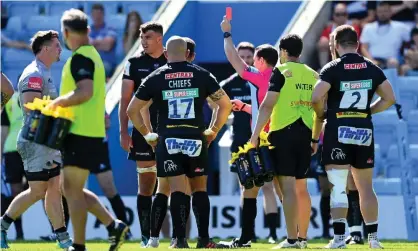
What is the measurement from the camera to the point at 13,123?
17.8m

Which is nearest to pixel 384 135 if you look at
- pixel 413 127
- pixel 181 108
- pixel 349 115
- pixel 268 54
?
pixel 413 127

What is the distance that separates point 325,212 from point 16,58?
9.20 m

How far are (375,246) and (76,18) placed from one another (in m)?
4.21

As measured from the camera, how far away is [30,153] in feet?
40.8

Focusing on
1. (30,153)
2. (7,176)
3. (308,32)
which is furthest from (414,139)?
(30,153)

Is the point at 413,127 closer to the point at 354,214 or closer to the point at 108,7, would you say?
the point at 354,214

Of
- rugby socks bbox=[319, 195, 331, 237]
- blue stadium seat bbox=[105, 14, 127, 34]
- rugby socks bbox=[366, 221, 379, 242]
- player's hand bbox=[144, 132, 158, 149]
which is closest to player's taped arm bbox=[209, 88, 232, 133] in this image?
player's hand bbox=[144, 132, 158, 149]

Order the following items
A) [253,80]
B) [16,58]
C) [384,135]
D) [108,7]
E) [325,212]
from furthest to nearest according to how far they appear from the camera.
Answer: [108,7]
[16,58]
[384,135]
[325,212]
[253,80]

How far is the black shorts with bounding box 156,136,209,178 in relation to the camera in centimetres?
1209

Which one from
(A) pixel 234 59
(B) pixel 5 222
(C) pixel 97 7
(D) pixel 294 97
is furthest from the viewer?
(C) pixel 97 7

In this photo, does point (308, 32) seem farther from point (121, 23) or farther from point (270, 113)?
point (270, 113)

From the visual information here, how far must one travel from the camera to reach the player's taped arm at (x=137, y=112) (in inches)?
478

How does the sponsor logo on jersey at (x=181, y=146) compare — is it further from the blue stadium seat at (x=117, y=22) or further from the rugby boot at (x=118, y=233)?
the blue stadium seat at (x=117, y=22)

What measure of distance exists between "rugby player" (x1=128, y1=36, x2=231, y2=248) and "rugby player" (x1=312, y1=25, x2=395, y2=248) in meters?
1.18
